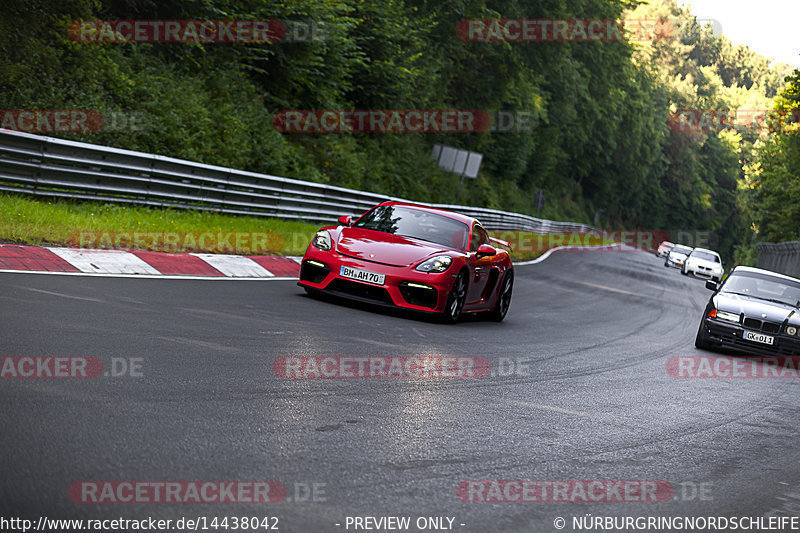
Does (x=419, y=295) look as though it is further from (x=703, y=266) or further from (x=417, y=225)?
(x=703, y=266)

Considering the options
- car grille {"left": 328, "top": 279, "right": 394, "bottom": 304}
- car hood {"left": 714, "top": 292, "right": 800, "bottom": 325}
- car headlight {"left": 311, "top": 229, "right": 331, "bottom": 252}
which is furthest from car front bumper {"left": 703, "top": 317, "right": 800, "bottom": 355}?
car headlight {"left": 311, "top": 229, "right": 331, "bottom": 252}

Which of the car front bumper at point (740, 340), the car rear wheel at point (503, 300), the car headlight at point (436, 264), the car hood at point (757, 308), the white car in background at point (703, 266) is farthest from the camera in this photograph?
the white car in background at point (703, 266)

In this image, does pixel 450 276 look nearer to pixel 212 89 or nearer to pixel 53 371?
pixel 53 371

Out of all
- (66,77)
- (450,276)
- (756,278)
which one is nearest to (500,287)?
(450,276)

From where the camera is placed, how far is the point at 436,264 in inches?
431

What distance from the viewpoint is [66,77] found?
1931 cm

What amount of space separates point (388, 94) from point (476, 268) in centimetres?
2333

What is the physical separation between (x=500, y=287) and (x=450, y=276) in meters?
1.85

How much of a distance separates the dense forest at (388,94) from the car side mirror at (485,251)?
9.40 m

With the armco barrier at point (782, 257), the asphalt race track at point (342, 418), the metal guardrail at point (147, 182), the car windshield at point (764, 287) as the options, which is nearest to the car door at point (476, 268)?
the asphalt race track at point (342, 418)

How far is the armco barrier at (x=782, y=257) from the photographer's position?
143 ft

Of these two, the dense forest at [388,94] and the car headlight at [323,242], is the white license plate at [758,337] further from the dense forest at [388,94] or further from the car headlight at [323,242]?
the dense forest at [388,94]

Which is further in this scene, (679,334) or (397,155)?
(397,155)

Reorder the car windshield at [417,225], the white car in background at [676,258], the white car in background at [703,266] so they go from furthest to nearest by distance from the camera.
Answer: the white car in background at [676,258] < the white car in background at [703,266] < the car windshield at [417,225]
